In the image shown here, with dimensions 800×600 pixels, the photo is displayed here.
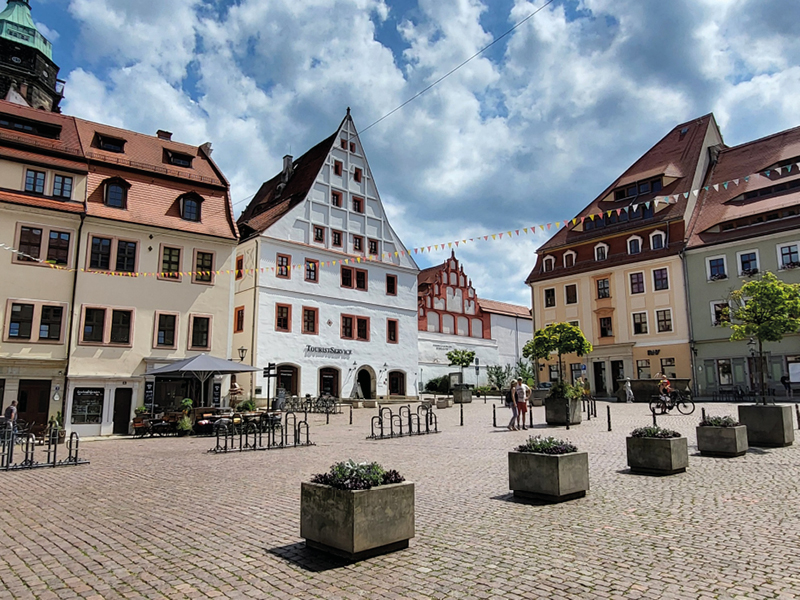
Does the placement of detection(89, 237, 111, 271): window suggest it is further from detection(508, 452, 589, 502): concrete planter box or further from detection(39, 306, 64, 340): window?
detection(508, 452, 589, 502): concrete planter box

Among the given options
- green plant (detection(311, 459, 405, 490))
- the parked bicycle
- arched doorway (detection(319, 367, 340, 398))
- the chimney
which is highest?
the chimney

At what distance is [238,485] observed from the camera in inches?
444

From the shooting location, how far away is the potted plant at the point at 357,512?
20.4ft

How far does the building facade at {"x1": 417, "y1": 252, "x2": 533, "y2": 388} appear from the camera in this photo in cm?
5716

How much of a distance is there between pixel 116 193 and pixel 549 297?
115ft

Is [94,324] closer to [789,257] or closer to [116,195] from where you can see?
[116,195]

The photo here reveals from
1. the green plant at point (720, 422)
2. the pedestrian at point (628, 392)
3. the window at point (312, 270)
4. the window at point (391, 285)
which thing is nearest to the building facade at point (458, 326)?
the window at point (391, 285)

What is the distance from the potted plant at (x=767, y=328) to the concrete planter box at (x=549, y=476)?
8.09m

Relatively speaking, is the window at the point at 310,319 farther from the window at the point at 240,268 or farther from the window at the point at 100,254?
the window at the point at 100,254

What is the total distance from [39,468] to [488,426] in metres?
15.1

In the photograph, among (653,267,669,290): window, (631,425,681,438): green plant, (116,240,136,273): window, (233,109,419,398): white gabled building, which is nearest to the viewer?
(631,425,681,438): green plant

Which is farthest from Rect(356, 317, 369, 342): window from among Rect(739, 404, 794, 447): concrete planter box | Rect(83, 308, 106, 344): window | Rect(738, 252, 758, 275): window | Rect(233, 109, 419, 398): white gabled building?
Rect(739, 404, 794, 447): concrete planter box

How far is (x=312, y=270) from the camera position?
4256cm

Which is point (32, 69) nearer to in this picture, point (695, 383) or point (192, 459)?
point (192, 459)
